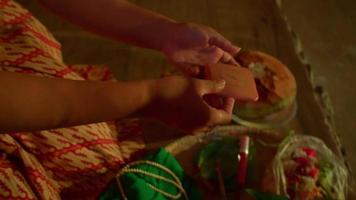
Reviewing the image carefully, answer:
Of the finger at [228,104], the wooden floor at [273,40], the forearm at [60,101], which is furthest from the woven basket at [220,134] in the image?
the forearm at [60,101]

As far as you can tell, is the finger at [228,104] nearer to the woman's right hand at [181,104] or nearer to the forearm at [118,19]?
the woman's right hand at [181,104]

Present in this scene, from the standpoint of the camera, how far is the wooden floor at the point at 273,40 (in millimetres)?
1226

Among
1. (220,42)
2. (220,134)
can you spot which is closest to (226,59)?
(220,42)

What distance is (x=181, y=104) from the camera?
597 millimetres

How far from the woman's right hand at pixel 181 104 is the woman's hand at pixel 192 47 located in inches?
6.1

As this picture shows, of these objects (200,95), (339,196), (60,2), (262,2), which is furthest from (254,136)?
(262,2)

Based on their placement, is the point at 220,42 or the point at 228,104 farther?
the point at 220,42

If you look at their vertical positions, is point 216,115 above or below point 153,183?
above

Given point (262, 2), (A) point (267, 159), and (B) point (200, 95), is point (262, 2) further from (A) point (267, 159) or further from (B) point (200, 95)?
(B) point (200, 95)

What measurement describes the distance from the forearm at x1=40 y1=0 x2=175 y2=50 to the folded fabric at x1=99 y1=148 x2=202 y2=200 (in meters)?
0.26

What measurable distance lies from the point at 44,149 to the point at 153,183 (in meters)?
0.24

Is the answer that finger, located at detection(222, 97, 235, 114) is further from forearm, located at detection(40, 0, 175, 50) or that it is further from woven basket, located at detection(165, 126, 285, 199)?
woven basket, located at detection(165, 126, 285, 199)

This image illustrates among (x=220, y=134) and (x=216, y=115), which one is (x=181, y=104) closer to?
(x=216, y=115)

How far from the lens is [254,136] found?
1.02m
